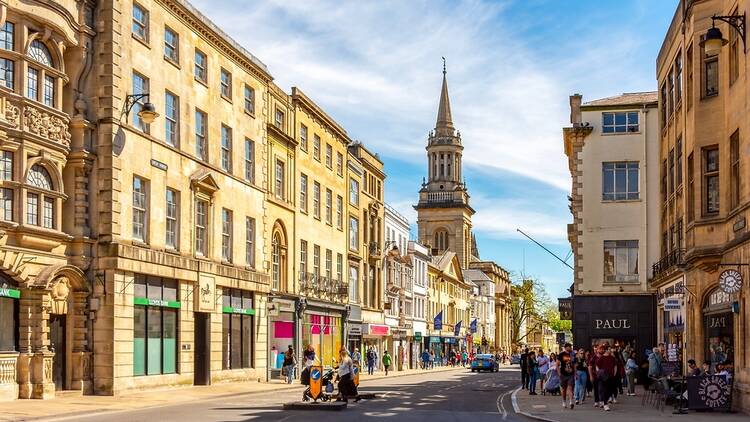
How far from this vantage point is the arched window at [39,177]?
30.5 meters

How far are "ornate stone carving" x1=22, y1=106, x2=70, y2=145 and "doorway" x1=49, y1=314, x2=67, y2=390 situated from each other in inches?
215

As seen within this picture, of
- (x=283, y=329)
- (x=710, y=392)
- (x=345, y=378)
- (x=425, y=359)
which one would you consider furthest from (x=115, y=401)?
(x=425, y=359)

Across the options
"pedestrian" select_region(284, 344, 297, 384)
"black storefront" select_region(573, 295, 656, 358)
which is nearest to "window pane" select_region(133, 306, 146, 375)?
"pedestrian" select_region(284, 344, 297, 384)

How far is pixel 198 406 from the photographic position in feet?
94.5

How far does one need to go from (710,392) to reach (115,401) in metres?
16.3

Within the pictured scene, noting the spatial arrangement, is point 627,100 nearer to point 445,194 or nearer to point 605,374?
point 605,374

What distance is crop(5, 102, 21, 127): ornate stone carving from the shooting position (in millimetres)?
29172

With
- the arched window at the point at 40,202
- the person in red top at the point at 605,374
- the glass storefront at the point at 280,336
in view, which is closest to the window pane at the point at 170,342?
the arched window at the point at 40,202

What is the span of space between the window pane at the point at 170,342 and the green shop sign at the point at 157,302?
202mm

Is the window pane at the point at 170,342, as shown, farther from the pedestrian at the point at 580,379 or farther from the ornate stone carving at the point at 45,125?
the pedestrian at the point at 580,379

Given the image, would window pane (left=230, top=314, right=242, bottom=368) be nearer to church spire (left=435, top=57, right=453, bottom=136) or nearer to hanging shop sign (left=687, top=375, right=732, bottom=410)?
hanging shop sign (left=687, top=375, right=732, bottom=410)

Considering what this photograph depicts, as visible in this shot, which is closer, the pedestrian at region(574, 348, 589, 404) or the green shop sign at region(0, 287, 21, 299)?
the green shop sign at region(0, 287, 21, 299)

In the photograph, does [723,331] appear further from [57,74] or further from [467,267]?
[467,267]

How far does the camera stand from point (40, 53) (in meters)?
31.3
